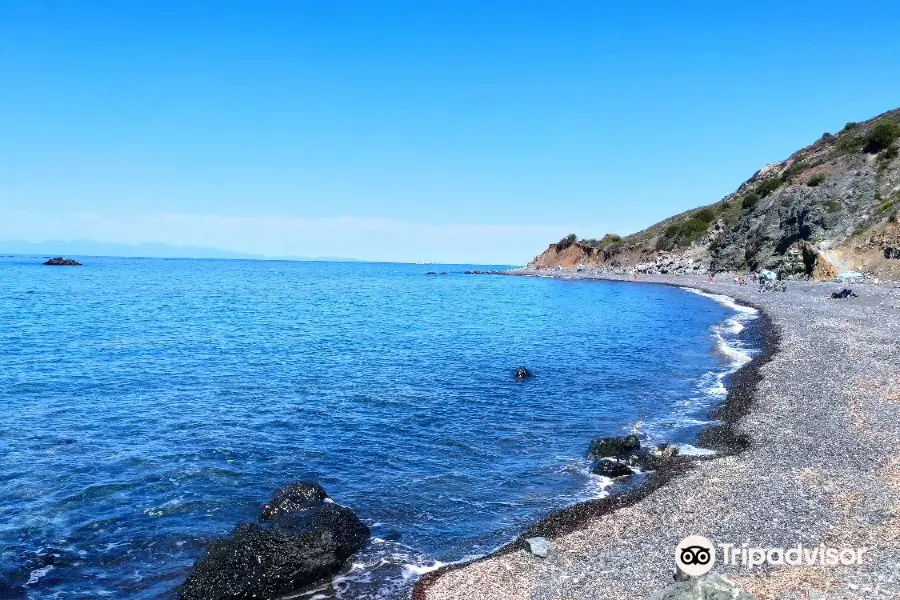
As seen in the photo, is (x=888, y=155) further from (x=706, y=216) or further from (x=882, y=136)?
(x=706, y=216)

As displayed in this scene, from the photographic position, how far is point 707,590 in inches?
307

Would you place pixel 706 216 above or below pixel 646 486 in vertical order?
above

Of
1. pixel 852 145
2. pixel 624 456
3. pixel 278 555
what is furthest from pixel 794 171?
pixel 278 555

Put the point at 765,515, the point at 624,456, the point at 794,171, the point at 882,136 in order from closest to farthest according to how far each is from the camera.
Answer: the point at 765,515, the point at 624,456, the point at 882,136, the point at 794,171

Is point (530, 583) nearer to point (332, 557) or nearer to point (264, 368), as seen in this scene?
point (332, 557)

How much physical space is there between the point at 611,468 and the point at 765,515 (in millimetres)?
5169

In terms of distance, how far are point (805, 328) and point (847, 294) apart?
18468 millimetres

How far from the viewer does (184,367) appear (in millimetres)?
34062

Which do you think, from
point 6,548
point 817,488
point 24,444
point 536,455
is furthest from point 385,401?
point 817,488

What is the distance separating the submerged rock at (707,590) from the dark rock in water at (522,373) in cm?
2413

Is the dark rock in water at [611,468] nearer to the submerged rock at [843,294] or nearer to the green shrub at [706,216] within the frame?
the submerged rock at [843,294]

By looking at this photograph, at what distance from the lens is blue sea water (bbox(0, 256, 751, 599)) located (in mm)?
14039

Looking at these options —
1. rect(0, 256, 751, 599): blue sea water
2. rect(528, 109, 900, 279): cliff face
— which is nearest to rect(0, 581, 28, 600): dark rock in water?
rect(0, 256, 751, 599): blue sea water

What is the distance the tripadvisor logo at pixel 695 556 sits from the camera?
8.18 metres
